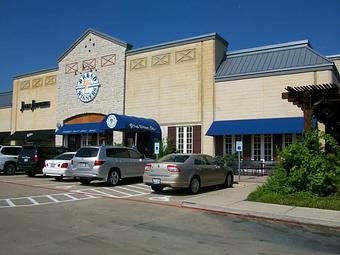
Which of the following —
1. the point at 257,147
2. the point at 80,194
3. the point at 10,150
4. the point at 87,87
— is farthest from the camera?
the point at 87,87

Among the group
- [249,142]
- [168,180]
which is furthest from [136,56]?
[168,180]

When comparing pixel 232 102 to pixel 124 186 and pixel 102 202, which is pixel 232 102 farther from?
pixel 102 202

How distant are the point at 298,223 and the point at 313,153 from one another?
458 cm

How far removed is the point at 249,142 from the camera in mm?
26297

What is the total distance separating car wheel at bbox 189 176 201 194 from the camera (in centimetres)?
1545

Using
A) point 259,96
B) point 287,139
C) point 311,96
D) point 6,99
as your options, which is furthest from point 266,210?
point 6,99

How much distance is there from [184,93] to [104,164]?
12.1 metres

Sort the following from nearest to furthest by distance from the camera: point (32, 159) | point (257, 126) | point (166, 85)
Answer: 1. point (32, 159)
2. point (257, 126)
3. point (166, 85)

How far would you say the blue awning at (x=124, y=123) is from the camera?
2681cm

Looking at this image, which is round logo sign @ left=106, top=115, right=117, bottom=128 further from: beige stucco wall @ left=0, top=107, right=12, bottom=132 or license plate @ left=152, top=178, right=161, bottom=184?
beige stucco wall @ left=0, top=107, right=12, bottom=132

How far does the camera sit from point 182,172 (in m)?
15.0

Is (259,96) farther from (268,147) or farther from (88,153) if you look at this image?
(88,153)

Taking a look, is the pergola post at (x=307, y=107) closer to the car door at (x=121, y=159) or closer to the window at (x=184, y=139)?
the car door at (x=121, y=159)

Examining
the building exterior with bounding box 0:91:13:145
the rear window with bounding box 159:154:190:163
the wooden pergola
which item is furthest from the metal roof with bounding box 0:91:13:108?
the wooden pergola
